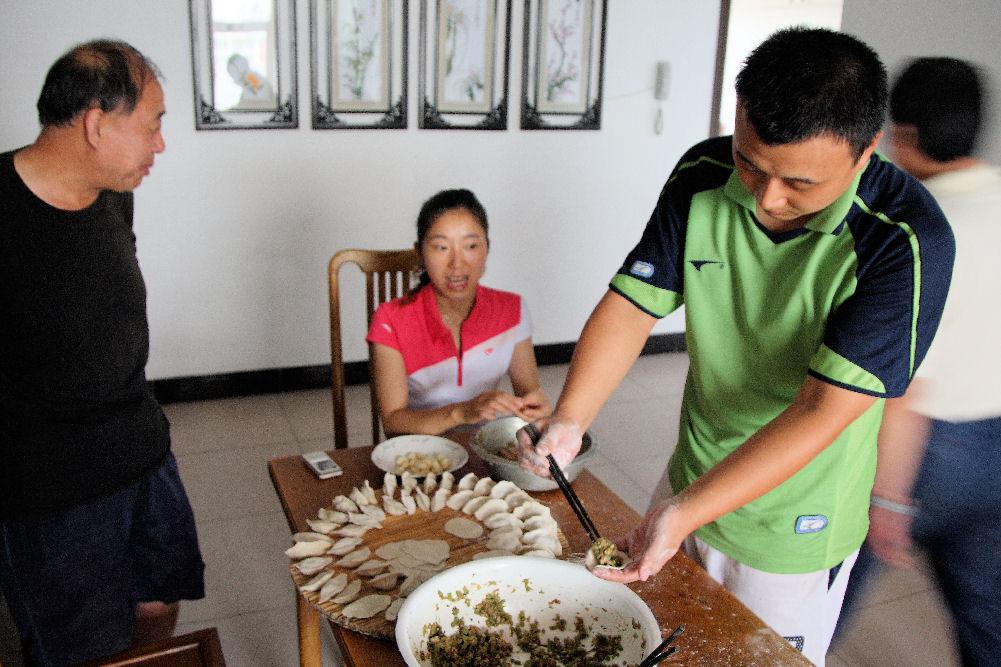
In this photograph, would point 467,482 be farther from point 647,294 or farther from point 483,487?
point 647,294

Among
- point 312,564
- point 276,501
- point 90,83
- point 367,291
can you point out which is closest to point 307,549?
point 312,564

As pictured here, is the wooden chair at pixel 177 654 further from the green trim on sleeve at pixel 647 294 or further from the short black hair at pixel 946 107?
the short black hair at pixel 946 107

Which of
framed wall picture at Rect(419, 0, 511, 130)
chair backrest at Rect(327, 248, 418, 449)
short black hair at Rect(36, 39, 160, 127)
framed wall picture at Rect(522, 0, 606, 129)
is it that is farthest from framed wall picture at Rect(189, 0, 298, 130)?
short black hair at Rect(36, 39, 160, 127)

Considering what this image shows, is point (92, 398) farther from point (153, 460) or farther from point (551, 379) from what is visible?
point (551, 379)

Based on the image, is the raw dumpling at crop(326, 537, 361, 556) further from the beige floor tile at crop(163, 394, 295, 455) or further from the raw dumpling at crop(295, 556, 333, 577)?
the beige floor tile at crop(163, 394, 295, 455)

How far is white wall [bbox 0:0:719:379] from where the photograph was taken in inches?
130

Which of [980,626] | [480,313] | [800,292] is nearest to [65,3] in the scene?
[480,313]

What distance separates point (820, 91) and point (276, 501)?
2.40 m

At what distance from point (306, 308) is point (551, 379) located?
4.20 ft

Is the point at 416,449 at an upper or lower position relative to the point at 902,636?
upper

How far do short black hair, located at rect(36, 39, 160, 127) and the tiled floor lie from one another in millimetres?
1334

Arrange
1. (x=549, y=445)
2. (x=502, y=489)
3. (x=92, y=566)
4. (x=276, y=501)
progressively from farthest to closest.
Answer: (x=276, y=501) < (x=92, y=566) < (x=502, y=489) < (x=549, y=445)

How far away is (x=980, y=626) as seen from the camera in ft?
5.42

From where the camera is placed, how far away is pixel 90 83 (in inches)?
52.7
